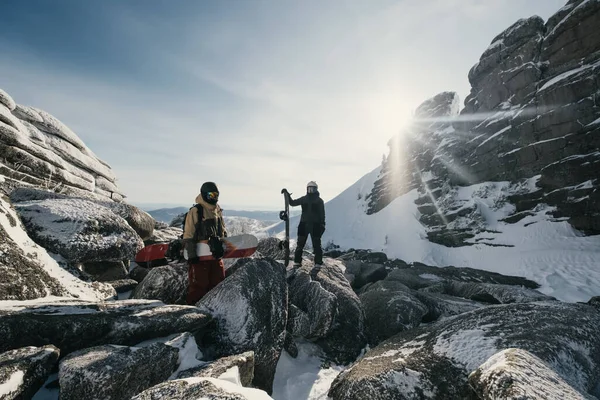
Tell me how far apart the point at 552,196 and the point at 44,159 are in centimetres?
5286

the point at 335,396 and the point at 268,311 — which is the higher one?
the point at 268,311

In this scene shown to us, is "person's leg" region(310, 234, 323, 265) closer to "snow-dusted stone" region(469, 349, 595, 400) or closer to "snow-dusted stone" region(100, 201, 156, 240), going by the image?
"snow-dusted stone" region(100, 201, 156, 240)

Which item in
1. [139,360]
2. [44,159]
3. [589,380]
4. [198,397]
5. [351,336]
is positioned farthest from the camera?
[44,159]

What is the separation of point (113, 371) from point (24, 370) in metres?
0.89

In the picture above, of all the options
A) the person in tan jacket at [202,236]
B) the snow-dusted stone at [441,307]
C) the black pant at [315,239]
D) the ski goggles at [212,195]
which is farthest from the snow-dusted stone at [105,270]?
the snow-dusted stone at [441,307]

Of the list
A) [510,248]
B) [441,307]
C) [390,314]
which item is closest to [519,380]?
[390,314]

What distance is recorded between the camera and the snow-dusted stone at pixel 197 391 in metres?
2.76

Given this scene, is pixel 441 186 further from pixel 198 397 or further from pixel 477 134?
pixel 198 397

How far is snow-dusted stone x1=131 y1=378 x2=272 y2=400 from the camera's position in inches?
109

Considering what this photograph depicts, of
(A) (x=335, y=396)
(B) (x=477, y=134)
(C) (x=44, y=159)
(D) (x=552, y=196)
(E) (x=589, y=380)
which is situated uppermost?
(B) (x=477, y=134)

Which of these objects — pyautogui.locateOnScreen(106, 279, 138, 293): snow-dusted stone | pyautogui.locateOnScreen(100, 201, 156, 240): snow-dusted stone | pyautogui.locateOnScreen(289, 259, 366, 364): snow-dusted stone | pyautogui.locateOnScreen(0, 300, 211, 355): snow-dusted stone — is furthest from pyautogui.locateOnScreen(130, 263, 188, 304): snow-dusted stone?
pyautogui.locateOnScreen(100, 201, 156, 240): snow-dusted stone

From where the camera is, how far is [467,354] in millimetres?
4270

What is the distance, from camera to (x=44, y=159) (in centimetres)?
1445

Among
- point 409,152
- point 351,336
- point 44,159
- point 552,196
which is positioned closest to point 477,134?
point 552,196
